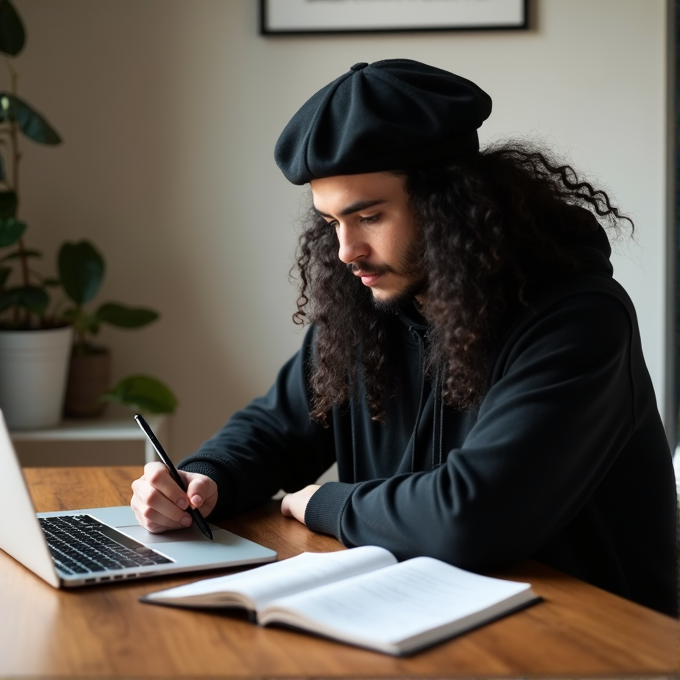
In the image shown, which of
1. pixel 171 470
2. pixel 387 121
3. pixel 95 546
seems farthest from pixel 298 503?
pixel 387 121

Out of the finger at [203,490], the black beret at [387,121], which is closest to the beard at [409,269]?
the black beret at [387,121]

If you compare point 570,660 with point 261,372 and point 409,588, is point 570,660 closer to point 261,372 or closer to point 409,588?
point 409,588

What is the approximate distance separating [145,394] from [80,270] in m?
0.38

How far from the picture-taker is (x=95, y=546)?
1.12 meters

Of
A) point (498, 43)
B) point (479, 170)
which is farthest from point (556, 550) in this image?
point (498, 43)

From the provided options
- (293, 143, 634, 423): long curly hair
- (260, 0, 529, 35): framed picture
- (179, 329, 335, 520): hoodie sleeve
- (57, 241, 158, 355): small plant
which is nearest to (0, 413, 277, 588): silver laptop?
(179, 329, 335, 520): hoodie sleeve

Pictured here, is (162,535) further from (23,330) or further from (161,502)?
(23,330)

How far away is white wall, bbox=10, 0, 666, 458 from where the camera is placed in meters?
2.69

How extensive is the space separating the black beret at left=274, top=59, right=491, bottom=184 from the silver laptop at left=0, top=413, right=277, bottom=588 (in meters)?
0.52

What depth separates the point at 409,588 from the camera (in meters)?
0.93

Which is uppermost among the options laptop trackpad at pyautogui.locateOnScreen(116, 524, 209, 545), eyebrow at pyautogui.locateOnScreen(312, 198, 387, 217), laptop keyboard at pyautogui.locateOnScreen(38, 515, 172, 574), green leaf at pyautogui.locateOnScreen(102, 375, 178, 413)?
eyebrow at pyautogui.locateOnScreen(312, 198, 387, 217)

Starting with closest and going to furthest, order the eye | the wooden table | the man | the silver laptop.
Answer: the wooden table < the silver laptop < the man < the eye

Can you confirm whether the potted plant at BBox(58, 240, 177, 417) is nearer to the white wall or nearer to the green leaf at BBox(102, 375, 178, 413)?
the green leaf at BBox(102, 375, 178, 413)

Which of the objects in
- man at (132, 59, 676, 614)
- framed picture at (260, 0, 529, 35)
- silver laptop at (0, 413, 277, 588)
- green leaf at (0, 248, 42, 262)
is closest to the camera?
silver laptop at (0, 413, 277, 588)
